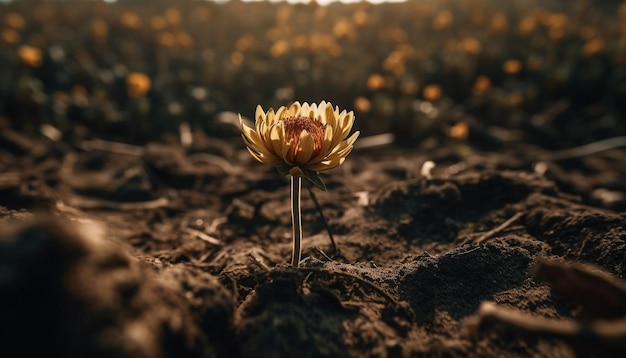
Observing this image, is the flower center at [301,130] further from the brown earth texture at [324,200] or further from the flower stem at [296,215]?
the brown earth texture at [324,200]

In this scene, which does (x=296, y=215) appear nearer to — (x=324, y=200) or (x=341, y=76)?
(x=324, y=200)

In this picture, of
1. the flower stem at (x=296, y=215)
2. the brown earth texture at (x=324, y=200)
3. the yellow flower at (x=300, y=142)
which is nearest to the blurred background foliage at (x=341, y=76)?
the brown earth texture at (x=324, y=200)

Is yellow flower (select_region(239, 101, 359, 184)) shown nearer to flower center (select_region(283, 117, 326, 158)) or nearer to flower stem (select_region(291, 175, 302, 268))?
flower center (select_region(283, 117, 326, 158))

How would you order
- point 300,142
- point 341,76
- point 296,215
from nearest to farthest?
point 300,142, point 296,215, point 341,76

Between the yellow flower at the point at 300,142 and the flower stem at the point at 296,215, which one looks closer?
the yellow flower at the point at 300,142

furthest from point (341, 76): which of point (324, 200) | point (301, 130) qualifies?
point (301, 130)

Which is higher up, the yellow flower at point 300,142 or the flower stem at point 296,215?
the yellow flower at point 300,142

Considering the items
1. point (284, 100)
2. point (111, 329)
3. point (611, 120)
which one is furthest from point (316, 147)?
point (611, 120)
